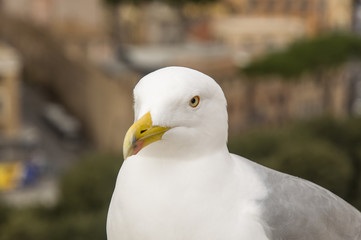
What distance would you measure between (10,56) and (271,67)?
543 centimetres

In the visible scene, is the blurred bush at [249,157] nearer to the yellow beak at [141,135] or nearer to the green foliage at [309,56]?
the yellow beak at [141,135]

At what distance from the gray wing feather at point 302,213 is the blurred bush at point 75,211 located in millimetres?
4604

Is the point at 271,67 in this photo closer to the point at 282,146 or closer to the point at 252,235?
the point at 282,146

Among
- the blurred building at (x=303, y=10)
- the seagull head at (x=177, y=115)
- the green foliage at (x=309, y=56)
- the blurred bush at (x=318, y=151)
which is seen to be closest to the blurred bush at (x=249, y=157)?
the blurred bush at (x=318, y=151)

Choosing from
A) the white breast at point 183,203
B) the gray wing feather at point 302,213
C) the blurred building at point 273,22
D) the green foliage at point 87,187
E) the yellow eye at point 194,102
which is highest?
the yellow eye at point 194,102

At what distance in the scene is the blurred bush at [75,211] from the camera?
6.16 metres

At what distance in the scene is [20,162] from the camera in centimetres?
1261

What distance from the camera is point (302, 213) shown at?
1.43 metres

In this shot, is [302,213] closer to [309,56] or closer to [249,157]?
[249,157]

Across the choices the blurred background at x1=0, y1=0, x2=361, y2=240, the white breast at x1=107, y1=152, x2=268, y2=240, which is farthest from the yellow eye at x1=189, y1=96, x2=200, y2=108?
the blurred background at x1=0, y1=0, x2=361, y2=240

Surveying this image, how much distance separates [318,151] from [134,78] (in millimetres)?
6904

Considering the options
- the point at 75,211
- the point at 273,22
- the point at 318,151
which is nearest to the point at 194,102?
the point at 318,151

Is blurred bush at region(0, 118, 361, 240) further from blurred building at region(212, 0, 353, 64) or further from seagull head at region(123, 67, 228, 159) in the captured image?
blurred building at region(212, 0, 353, 64)

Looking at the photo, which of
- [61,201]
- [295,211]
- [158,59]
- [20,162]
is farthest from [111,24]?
[295,211]
